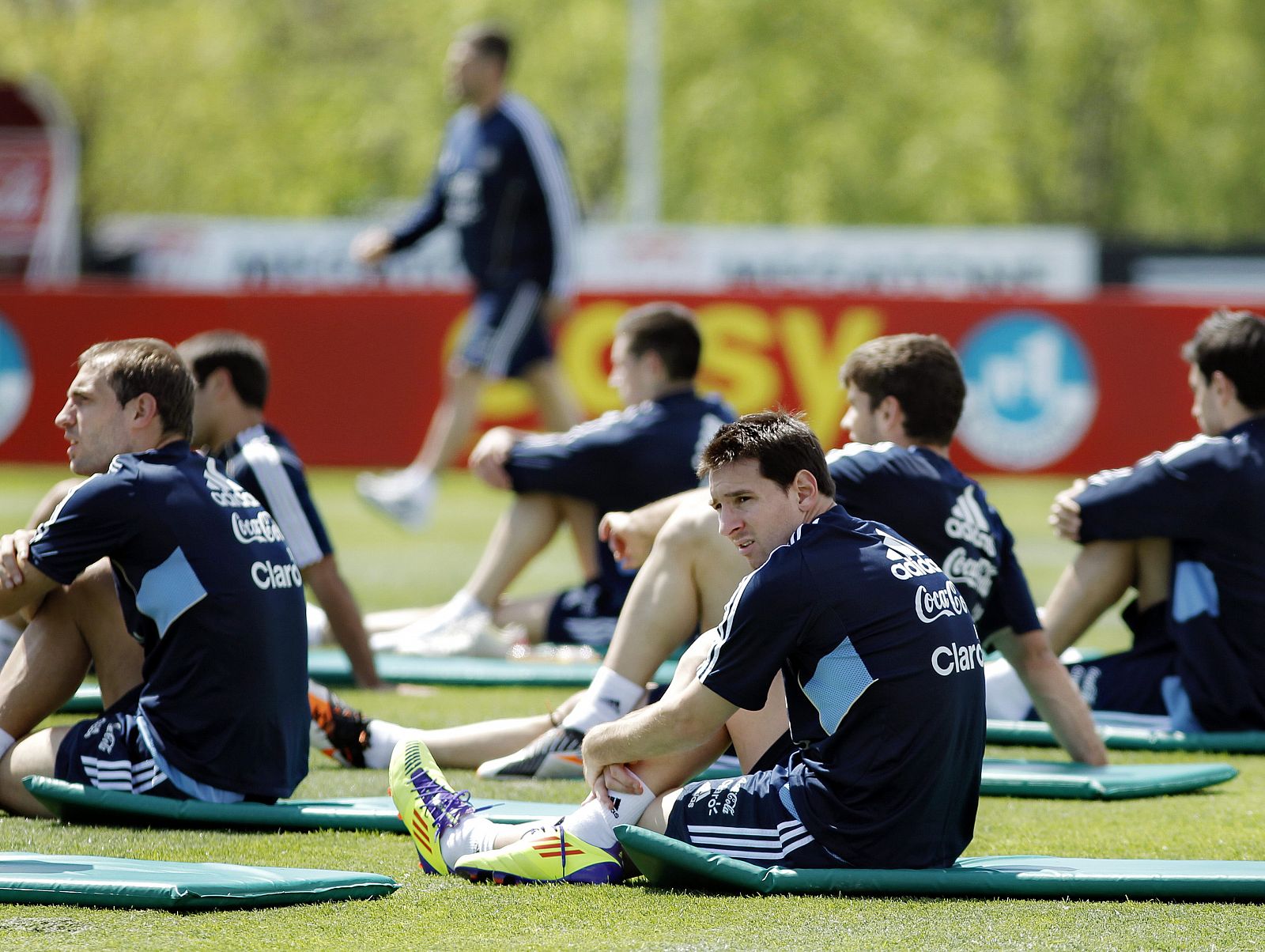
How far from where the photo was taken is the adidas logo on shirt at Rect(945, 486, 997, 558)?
208 inches

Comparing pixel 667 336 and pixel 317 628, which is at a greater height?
pixel 667 336

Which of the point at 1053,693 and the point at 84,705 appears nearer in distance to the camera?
the point at 1053,693

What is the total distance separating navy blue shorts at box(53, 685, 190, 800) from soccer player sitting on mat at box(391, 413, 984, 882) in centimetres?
94

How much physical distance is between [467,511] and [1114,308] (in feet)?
Answer: 18.1

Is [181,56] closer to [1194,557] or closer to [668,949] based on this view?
[1194,557]

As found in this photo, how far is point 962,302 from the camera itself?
632 inches

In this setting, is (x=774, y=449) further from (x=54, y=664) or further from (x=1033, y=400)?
(x=1033, y=400)

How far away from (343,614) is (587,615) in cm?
154

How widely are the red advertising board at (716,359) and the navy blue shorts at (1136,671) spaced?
29.4 feet

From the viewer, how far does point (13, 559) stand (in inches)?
182

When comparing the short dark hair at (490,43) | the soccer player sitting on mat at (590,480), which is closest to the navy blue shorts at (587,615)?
the soccer player sitting on mat at (590,480)

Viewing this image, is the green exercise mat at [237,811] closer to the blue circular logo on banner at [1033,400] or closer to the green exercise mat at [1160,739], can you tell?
the green exercise mat at [1160,739]

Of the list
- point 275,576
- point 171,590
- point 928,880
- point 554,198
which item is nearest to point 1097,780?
point 928,880

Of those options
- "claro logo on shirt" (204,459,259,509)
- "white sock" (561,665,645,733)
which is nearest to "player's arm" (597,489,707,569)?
"white sock" (561,665,645,733)
